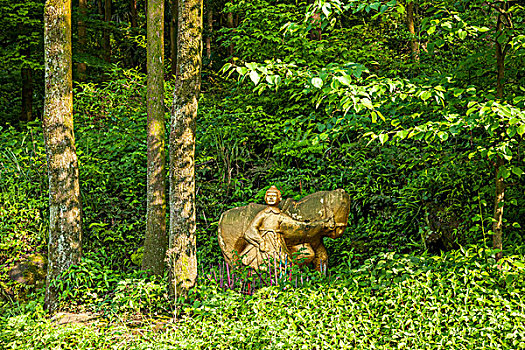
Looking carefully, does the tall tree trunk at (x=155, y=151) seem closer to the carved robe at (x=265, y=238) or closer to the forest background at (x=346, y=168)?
the forest background at (x=346, y=168)

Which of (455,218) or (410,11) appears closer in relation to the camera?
(455,218)

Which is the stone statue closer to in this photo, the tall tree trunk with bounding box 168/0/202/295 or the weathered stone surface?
the tall tree trunk with bounding box 168/0/202/295

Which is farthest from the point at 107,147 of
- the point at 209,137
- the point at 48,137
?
the point at 48,137

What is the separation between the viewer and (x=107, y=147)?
8.98 metres

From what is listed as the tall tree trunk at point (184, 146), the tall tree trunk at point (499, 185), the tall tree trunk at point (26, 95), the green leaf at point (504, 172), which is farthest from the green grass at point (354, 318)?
the tall tree trunk at point (26, 95)

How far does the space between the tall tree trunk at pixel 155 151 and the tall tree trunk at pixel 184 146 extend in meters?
0.76

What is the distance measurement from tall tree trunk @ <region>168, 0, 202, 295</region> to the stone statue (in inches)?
23.9

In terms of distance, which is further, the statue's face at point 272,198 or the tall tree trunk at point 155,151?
the tall tree trunk at point 155,151

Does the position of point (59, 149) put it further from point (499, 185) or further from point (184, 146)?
point (499, 185)

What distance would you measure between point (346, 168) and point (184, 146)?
3388 mm

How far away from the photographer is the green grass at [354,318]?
13.4ft

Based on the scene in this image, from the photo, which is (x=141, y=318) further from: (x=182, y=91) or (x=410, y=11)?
(x=410, y=11)

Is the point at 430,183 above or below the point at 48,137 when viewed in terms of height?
below

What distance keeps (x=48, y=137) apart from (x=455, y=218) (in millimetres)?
5377
